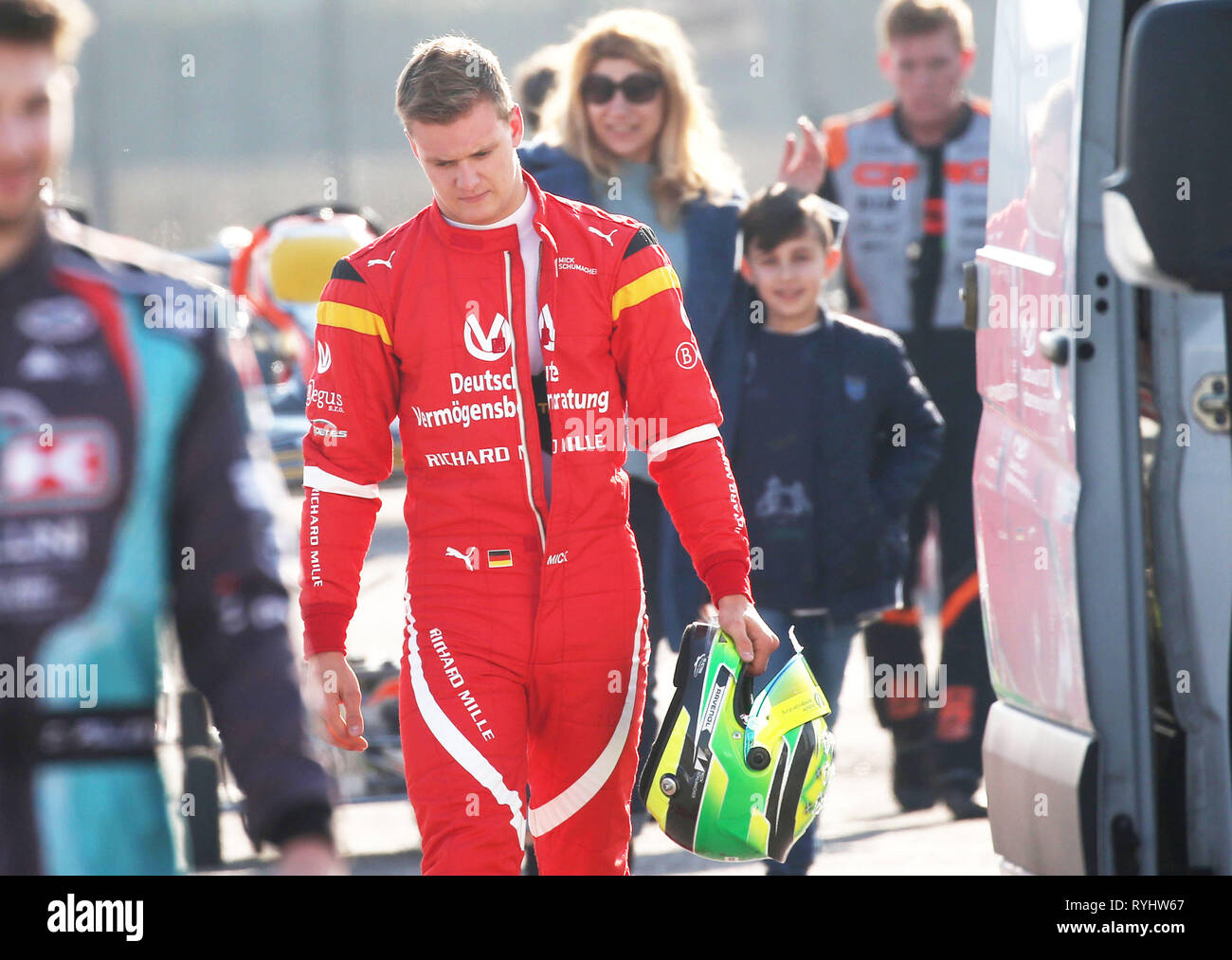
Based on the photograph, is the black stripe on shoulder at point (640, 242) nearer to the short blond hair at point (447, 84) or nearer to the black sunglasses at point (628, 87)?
the short blond hair at point (447, 84)

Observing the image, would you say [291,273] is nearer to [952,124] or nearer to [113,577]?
[952,124]

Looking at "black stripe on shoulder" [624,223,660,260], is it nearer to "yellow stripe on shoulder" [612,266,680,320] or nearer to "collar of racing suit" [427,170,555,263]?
"yellow stripe on shoulder" [612,266,680,320]

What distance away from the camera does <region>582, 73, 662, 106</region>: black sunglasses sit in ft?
16.2

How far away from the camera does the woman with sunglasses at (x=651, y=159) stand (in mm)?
4945

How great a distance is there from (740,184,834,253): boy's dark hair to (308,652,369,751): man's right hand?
6.67 feet

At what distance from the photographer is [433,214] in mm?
3592

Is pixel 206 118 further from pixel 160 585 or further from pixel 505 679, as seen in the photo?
pixel 160 585

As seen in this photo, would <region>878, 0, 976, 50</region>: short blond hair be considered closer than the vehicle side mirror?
No

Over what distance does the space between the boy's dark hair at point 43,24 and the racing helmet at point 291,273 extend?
3.88 metres

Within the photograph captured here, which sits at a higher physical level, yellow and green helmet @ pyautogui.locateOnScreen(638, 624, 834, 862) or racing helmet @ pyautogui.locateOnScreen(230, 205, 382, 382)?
racing helmet @ pyautogui.locateOnScreen(230, 205, 382, 382)

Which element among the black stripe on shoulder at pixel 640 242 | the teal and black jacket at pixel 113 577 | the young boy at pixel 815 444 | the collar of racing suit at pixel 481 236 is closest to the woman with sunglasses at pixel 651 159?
the young boy at pixel 815 444

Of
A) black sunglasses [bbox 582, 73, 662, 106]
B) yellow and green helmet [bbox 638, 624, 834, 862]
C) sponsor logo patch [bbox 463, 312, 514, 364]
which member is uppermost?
black sunglasses [bbox 582, 73, 662, 106]

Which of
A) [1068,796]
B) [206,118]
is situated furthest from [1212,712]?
[206,118]

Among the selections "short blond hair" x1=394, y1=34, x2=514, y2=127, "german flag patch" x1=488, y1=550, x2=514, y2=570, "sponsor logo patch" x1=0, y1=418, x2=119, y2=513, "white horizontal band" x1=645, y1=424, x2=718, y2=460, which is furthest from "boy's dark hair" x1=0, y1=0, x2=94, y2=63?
"white horizontal band" x1=645, y1=424, x2=718, y2=460
